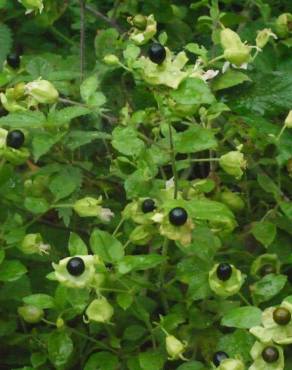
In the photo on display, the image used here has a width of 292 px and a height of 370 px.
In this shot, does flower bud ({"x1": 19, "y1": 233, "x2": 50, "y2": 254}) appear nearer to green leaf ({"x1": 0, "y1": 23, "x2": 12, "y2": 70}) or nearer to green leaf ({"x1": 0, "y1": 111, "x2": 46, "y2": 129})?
green leaf ({"x1": 0, "y1": 111, "x2": 46, "y2": 129})

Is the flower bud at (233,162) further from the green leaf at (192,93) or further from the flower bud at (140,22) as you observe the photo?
the flower bud at (140,22)

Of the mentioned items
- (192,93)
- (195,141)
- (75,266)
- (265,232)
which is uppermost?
(192,93)

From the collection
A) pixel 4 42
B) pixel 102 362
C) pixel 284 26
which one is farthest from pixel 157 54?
pixel 4 42

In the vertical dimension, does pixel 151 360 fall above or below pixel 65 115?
below

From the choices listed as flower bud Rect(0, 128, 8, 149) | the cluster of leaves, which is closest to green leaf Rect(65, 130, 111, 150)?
the cluster of leaves

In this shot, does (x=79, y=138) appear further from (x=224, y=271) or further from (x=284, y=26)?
(x=284, y=26)

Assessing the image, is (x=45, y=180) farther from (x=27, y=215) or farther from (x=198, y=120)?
(x=198, y=120)

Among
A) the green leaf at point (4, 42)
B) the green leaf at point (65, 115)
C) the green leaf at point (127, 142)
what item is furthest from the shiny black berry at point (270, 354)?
the green leaf at point (4, 42)
